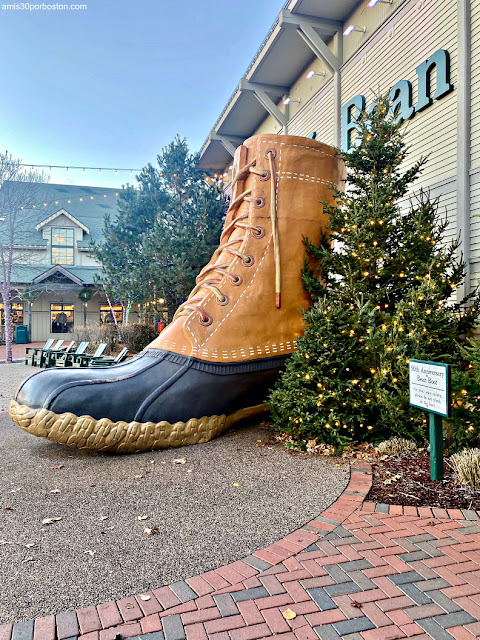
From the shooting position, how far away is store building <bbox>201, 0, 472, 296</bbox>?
5875mm

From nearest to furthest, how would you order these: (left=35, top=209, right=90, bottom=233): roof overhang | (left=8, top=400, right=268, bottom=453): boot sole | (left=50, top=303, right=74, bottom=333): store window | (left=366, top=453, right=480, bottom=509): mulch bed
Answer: (left=366, top=453, right=480, bottom=509): mulch bed
(left=8, top=400, right=268, bottom=453): boot sole
(left=50, top=303, right=74, bottom=333): store window
(left=35, top=209, right=90, bottom=233): roof overhang

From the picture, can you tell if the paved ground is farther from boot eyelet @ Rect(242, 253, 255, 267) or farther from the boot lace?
boot eyelet @ Rect(242, 253, 255, 267)

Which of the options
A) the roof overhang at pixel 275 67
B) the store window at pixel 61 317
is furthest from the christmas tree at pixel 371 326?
the store window at pixel 61 317

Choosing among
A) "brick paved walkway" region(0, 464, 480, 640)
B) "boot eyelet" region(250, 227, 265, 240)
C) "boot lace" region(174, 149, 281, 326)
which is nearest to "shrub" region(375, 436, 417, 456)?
"brick paved walkway" region(0, 464, 480, 640)

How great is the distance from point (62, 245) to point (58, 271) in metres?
4.00

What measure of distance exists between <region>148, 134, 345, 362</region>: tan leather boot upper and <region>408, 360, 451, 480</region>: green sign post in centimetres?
140

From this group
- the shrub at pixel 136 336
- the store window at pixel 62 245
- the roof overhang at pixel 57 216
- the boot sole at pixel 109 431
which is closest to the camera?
the boot sole at pixel 109 431

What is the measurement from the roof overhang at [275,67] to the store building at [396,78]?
1.0 inches

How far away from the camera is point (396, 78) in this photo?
23.9ft

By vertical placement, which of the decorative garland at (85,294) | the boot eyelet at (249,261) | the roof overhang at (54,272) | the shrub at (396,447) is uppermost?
the roof overhang at (54,272)

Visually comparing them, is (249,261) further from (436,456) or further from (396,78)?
(396,78)

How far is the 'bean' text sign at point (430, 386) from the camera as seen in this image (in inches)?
117

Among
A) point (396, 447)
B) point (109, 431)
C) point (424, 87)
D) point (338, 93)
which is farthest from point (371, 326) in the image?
point (338, 93)

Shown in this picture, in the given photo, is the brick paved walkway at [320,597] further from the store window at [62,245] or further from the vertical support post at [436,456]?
the store window at [62,245]
